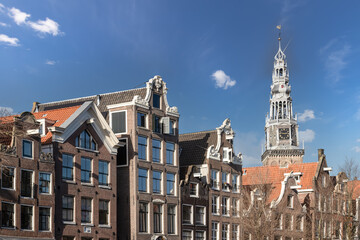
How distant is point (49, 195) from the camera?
135 feet

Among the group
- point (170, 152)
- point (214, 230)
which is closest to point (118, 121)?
point (170, 152)

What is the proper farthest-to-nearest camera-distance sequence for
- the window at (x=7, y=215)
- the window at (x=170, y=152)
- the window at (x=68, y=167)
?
1. the window at (x=170, y=152)
2. the window at (x=68, y=167)
3. the window at (x=7, y=215)

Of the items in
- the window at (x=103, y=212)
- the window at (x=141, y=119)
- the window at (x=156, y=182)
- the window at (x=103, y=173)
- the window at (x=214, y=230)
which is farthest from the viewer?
the window at (x=214, y=230)

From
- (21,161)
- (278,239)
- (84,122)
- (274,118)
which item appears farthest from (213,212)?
(274,118)

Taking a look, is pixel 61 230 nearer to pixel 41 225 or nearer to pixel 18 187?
pixel 41 225

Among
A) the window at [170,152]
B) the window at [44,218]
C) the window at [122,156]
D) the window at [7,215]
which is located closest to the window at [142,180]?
the window at [122,156]

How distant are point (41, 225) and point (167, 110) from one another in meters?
15.1

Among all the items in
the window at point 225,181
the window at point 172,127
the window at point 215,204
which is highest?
the window at point 172,127

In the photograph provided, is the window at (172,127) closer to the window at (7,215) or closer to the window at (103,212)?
the window at (103,212)

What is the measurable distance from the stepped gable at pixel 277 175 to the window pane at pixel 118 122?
66.9 feet

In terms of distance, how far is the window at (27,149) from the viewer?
4034 cm

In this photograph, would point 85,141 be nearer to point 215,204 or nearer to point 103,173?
point 103,173

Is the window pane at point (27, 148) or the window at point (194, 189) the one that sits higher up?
the window pane at point (27, 148)

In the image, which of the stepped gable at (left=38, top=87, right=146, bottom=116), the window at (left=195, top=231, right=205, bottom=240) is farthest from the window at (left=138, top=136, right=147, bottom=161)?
the window at (left=195, top=231, right=205, bottom=240)
